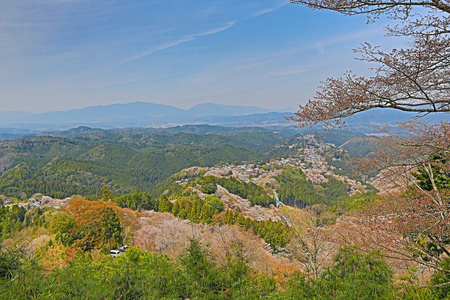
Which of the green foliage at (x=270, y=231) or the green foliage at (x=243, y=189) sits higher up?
the green foliage at (x=270, y=231)

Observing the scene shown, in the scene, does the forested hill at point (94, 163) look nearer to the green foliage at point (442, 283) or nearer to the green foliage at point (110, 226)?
the green foliage at point (110, 226)

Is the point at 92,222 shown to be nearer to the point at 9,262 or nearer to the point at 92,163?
the point at 9,262

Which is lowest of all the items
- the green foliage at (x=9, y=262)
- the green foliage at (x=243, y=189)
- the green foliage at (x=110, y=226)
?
the green foliage at (x=243, y=189)

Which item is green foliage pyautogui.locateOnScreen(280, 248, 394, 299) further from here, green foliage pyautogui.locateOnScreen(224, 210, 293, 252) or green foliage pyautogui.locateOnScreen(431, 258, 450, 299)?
green foliage pyautogui.locateOnScreen(224, 210, 293, 252)

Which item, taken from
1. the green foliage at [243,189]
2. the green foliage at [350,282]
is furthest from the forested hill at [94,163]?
the green foliage at [350,282]

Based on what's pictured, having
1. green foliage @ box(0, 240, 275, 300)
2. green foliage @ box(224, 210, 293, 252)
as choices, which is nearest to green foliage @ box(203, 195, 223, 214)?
green foliage @ box(224, 210, 293, 252)

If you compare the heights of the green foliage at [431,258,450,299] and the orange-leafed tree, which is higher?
the green foliage at [431,258,450,299]

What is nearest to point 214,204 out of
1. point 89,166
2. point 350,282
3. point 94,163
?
point 350,282

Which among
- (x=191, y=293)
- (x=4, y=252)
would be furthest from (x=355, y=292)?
(x=4, y=252)

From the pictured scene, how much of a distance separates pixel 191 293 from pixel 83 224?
1560cm

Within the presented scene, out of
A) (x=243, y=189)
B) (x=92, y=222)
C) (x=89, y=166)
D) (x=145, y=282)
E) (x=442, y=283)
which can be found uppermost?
(x=145, y=282)

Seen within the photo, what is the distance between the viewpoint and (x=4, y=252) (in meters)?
3.14

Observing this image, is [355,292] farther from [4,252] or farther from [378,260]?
[4,252]

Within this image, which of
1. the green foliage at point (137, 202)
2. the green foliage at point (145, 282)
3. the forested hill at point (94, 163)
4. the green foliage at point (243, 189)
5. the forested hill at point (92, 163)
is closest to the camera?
the green foliage at point (145, 282)
